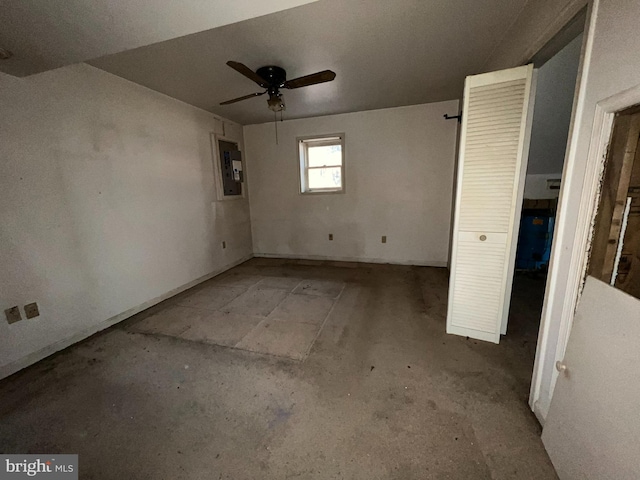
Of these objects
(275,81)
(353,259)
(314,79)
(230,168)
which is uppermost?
(275,81)

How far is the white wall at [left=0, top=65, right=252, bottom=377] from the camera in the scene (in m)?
1.82

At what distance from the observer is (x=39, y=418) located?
1.43 m

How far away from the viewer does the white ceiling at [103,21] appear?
1.11 metres

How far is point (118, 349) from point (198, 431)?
1.28 m

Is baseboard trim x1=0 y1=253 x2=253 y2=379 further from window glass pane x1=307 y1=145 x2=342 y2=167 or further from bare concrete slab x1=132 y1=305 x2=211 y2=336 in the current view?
window glass pane x1=307 y1=145 x2=342 y2=167

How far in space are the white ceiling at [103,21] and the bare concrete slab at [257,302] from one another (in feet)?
7.48

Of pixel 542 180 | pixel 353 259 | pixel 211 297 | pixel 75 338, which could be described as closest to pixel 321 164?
pixel 353 259

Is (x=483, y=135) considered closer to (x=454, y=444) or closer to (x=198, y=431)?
(x=454, y=444)

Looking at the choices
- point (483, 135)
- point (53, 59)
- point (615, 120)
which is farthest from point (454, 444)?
point (53, 59)

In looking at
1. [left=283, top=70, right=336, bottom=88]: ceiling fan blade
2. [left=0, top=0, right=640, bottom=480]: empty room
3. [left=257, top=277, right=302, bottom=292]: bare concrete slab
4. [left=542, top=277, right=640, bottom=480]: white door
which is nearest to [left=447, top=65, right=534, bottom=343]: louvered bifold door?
[left=0, top=0, right=640, bottom=480]: empty room

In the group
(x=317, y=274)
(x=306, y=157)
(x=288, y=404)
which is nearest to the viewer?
(x=288, y=404)

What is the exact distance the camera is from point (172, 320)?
8.23 ft

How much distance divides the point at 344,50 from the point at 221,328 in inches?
108

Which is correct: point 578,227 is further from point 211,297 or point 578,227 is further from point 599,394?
point 211,297
